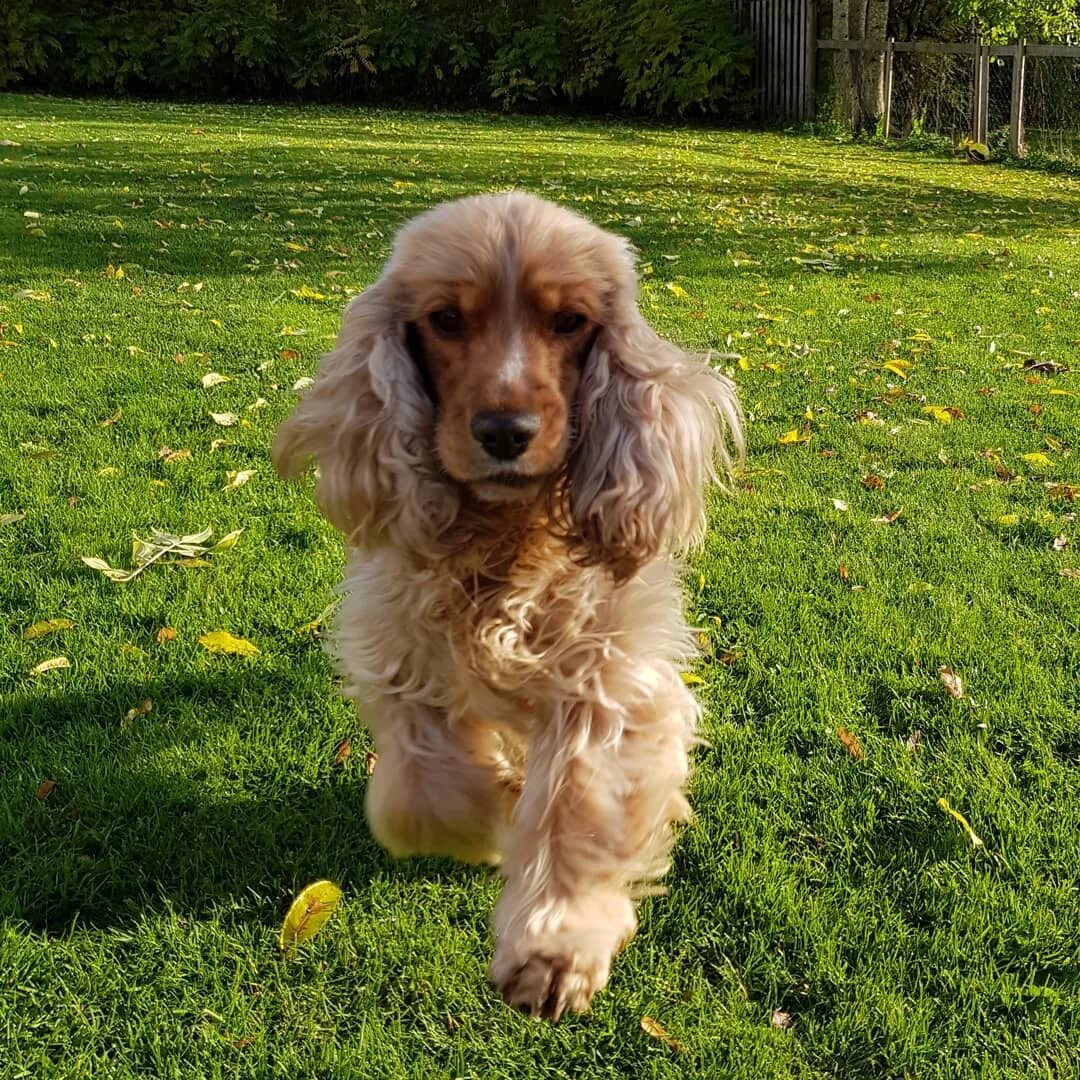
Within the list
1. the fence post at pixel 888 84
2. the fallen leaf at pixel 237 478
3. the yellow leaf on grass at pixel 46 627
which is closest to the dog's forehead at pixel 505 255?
the yellow leaf on grass at pixel 46 627

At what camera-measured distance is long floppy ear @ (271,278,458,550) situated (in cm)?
251

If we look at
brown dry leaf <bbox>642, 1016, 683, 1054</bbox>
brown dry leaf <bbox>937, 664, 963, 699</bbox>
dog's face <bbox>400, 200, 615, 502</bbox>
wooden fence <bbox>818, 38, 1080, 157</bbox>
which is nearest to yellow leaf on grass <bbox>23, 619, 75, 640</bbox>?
dog's face <bbox>400, 200, 615, 502</bbox>

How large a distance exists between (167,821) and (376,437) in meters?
1.25

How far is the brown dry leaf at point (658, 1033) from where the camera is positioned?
7.81ft

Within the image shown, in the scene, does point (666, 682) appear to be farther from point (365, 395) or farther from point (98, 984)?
point (98, 984)

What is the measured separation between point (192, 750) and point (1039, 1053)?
233 centimetres

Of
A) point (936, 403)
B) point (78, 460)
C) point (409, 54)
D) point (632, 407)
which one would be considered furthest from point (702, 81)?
point (632, 407)

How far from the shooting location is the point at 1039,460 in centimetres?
544

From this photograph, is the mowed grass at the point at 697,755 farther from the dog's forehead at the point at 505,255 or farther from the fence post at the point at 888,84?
the fence post at the point at 888,84

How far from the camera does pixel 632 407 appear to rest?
8.40ft

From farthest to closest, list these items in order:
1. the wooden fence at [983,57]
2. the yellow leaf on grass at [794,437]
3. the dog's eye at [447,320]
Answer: the wooden fence at [983,57]
the yellow leaf on grass at [794,437]
the dog's eye at [447,320]

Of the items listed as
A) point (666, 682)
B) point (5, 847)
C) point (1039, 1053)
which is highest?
point (666, 682)

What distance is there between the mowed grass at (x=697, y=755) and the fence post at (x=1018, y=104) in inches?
517

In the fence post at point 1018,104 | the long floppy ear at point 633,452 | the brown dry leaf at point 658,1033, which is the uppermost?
the fence post at point 1018,104
